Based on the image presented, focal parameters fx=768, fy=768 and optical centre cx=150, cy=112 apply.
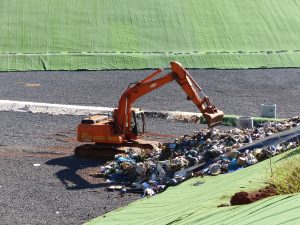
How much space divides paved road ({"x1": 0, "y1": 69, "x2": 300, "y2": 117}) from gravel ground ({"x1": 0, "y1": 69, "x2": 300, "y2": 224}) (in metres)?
0.03

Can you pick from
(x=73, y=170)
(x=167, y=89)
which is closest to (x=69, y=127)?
(x=73, y=170)

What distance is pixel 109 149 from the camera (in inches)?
764

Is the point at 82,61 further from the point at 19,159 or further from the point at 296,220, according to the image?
the point at 296,220

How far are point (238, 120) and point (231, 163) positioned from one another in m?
6.21

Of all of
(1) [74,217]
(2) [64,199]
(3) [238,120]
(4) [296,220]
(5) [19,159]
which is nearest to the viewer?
(4) [296,220]

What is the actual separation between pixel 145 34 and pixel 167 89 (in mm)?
7829

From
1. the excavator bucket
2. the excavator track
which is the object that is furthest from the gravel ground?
the excavator bucket

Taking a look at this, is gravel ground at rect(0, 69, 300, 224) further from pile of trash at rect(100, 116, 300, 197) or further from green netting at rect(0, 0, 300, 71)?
green netting at rect(0, 0, 300, 71)

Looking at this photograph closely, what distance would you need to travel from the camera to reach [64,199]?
15883mm

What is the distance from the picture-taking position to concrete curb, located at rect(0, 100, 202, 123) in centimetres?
2442

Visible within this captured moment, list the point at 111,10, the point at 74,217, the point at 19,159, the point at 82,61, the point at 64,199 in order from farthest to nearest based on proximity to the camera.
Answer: the point at 111,10 < the point at 82,61 < the point at 19,159 < the point at 64,199 < the point at 74,217

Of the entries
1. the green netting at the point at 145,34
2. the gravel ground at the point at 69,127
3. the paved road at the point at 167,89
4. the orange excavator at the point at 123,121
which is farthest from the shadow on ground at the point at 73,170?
the green netting at the point at 145,34

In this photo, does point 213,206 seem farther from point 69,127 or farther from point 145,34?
point 145,34

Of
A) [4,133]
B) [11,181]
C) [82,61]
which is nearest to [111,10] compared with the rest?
[82,61]
